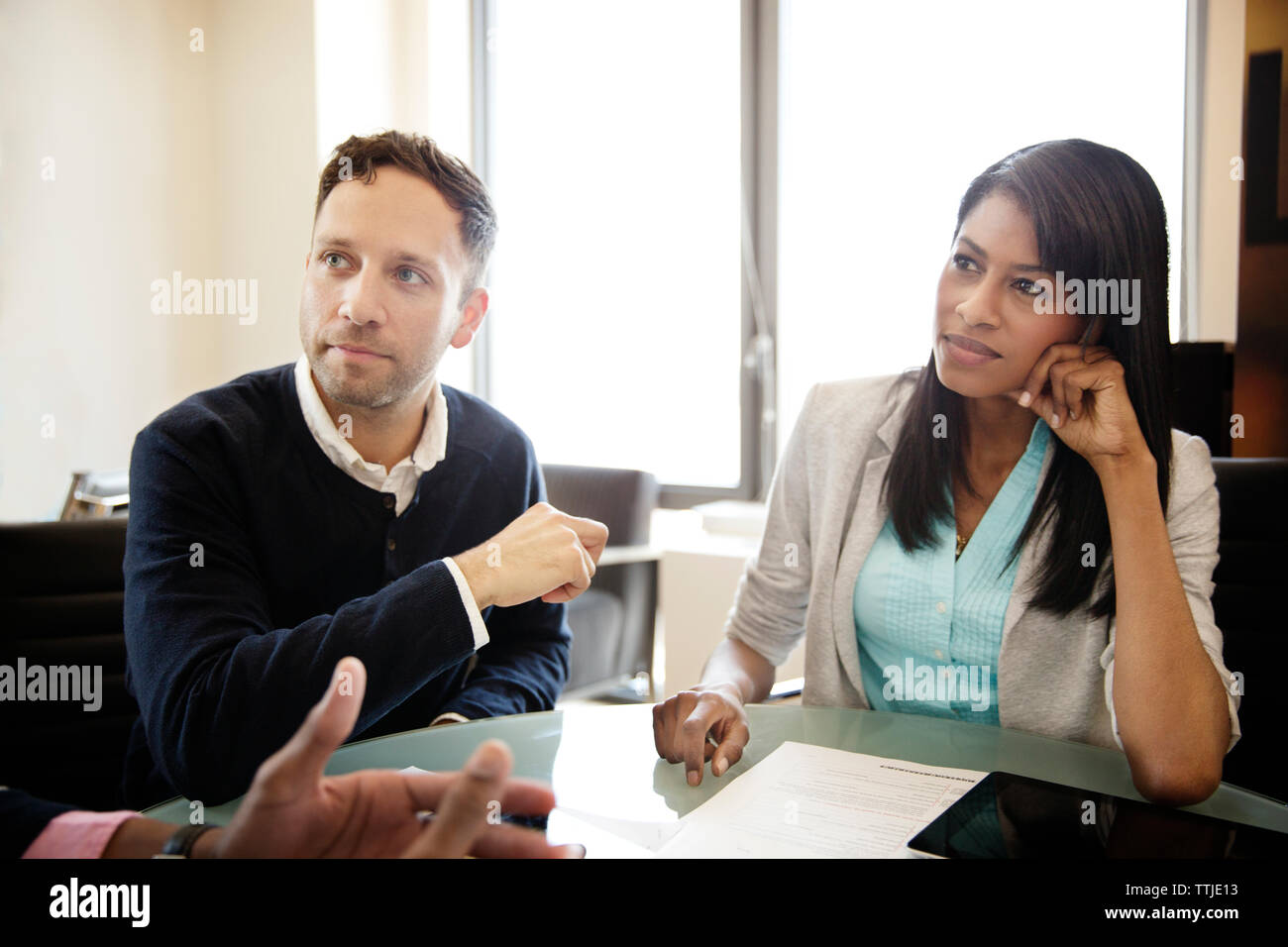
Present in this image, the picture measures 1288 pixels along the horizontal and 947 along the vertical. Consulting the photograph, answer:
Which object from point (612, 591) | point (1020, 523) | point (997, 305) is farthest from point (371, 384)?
point (612, 591)

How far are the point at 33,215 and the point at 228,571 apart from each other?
0.58 metres

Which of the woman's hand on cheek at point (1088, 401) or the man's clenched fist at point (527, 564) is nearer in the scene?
the man's clenched fist at point (527, 564)

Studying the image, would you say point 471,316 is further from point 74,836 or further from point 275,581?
point 74,836

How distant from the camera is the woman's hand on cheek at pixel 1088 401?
0.82 metres

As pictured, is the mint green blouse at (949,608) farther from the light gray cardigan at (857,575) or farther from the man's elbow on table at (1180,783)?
the man's elbow on table at (1180,783)

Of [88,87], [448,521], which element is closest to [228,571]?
[448,521]

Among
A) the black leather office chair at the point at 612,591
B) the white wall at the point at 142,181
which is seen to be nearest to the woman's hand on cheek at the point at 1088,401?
the white wall at the point at 142,181

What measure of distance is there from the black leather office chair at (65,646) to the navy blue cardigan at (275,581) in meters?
0.05

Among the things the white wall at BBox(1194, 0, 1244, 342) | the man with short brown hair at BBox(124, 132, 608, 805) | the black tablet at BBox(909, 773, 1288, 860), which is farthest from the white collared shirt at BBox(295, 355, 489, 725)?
the white wall at BBox(1194, 0, 1244, 342)

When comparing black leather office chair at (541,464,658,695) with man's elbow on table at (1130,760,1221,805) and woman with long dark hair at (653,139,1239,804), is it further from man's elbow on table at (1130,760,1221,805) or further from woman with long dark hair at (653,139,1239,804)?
man's elbow on table at (1130,760,1221,805)

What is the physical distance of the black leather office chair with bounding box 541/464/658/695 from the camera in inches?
78.0

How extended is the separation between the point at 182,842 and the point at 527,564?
0.32 metres
